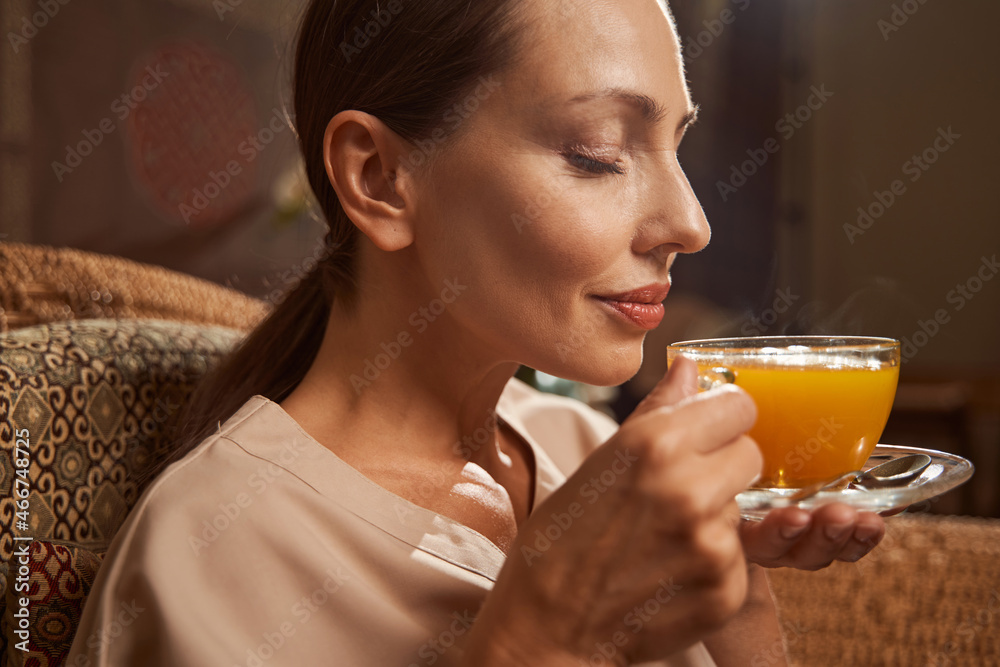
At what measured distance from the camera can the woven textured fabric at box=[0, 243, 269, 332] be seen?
1377 millimetres

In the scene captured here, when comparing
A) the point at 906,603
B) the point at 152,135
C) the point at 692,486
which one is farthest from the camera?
the point at 152,135

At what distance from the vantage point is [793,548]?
31.4 inches

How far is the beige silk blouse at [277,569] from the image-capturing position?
0.81m

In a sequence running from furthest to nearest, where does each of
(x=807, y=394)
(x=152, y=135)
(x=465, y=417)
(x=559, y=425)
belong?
(x=152, y=135)
(x=559, y=425)
(x=465, y=417)
(x=807, y=394)

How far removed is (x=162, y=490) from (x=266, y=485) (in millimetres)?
119

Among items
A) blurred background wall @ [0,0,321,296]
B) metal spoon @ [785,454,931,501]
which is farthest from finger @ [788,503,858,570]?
blurred background wall @ [0,0,321,296]

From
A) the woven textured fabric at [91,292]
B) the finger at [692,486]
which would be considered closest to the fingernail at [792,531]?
the finger at [692,486]

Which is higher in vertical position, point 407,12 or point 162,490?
point 407,12

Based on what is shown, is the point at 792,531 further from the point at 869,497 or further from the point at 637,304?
the point at 637,304

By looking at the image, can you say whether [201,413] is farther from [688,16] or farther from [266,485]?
[688,16]

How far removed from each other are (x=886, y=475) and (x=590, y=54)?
2.14 feet

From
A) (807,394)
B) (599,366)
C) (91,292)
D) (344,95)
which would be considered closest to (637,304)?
(599,366)

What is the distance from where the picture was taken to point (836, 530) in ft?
2.39

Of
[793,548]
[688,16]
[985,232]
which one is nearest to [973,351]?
[985,232]
